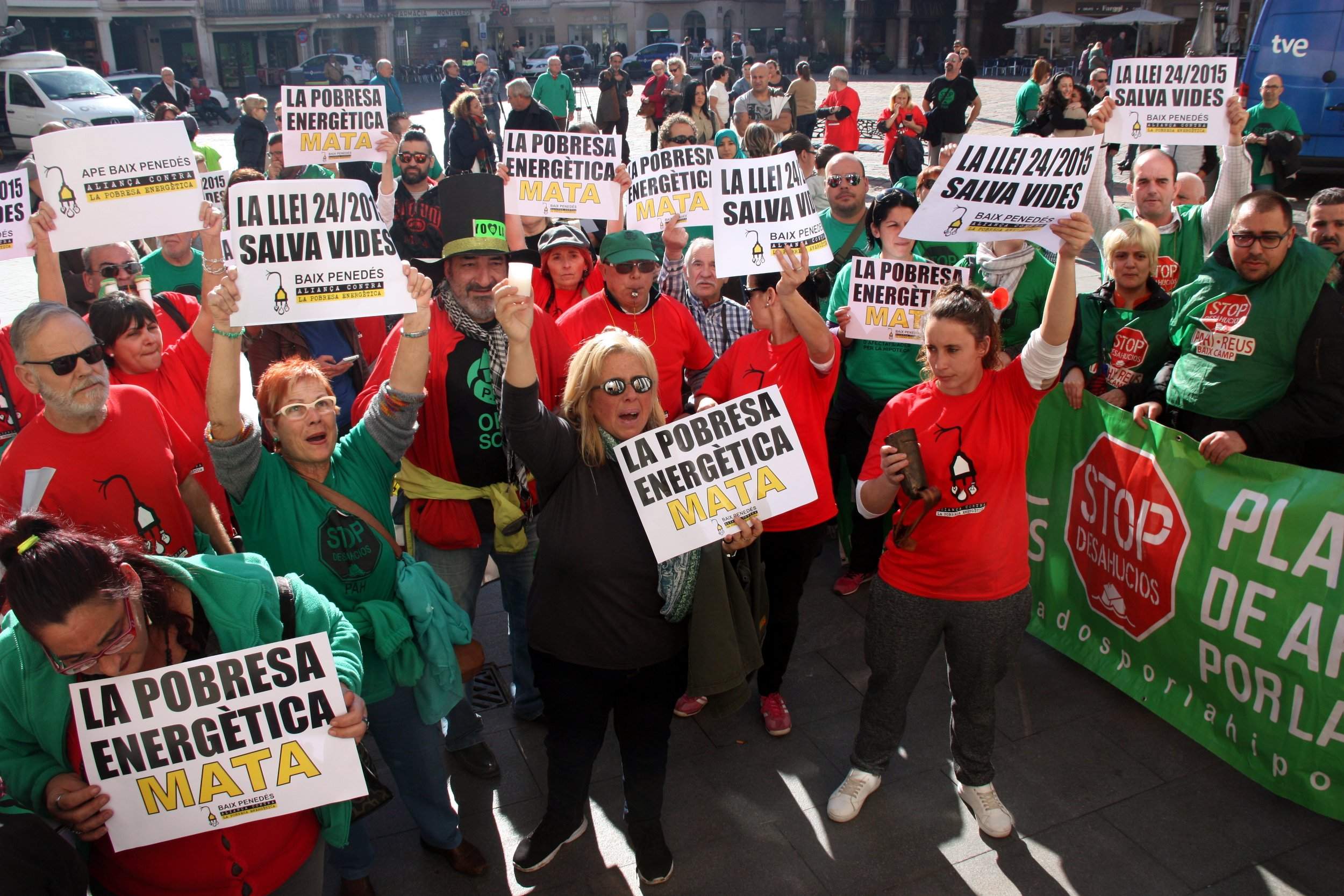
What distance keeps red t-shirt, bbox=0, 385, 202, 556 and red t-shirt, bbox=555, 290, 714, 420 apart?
1850 mm

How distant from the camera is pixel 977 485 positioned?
3.41 metres

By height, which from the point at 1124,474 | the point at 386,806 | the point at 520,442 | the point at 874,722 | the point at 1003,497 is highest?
the point at 520,442

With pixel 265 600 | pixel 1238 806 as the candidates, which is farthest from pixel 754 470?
pixel 1238 806

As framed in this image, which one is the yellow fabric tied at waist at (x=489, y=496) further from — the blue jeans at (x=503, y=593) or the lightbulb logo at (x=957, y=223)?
the lightbulb logo at (x=957, y=223)

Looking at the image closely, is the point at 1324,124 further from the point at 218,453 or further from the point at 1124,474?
the point at 218,453

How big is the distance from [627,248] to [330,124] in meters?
4.63

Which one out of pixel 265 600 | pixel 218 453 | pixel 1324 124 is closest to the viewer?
pixel 265 600

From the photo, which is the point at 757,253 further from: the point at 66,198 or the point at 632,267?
the point at 66,198

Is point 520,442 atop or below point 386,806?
atop

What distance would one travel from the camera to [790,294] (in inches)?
154

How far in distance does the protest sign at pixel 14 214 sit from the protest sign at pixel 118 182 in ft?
1.38

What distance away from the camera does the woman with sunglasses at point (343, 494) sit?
311cm

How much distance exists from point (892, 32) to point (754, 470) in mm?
53949

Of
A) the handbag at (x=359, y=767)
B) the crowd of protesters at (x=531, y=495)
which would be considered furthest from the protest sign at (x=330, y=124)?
the handbag at (x=359, y=767)
